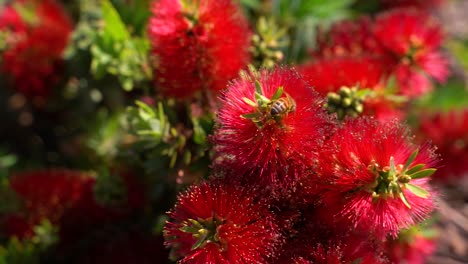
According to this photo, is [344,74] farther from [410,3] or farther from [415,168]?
[410,3]

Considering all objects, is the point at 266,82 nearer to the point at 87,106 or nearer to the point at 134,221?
the point at 134,221

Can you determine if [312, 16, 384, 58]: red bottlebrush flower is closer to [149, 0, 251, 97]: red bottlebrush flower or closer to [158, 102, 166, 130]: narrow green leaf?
[149, 0, 251, 97]: red bottlebrush flower

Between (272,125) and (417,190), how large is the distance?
10.0 inches

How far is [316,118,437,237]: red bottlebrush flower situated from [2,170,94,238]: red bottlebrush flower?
0.80 metres

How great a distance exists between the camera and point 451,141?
1509 mm

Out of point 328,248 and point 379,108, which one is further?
point 379,108

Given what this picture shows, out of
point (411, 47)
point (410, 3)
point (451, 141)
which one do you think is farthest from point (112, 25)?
point (410, 3)

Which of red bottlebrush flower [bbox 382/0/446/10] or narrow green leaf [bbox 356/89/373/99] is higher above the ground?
red bottlebrush flower [bbox 382/0/446/10]

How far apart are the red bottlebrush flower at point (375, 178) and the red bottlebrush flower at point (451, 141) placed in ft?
1.92

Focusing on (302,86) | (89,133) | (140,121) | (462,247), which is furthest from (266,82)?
(462,247)

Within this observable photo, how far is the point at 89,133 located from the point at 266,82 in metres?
0.99

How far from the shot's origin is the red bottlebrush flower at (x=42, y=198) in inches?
57.6

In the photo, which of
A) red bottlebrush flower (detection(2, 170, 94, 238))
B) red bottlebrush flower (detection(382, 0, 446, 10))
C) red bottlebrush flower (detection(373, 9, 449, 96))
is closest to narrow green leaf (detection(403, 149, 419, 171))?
red bottlebrush flower (detection(373, 9, 449, 96))

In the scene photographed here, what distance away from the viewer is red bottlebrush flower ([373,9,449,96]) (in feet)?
4.54
